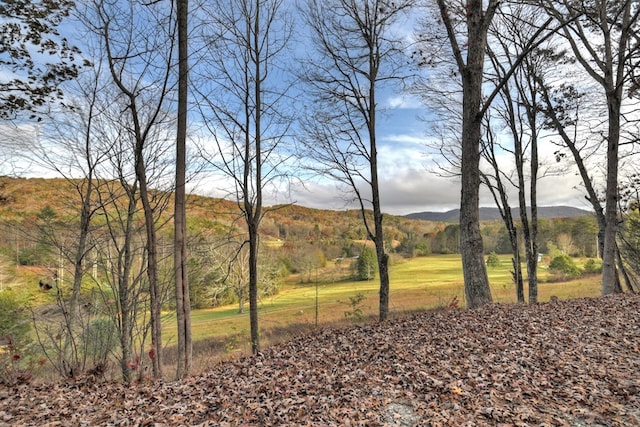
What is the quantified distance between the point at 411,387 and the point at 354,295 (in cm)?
1290

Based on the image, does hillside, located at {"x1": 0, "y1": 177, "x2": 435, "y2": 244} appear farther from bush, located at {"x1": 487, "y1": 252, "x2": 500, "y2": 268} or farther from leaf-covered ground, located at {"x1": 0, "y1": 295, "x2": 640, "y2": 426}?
bush, located at {"x1": 487, "y1": 252, "x2": 500, "y2": 268}

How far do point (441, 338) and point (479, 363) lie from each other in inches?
37.3

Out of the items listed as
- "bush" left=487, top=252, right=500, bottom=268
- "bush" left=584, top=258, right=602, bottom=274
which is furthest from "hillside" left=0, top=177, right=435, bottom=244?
"bush" left=584, top=258, right=602, bottom=274

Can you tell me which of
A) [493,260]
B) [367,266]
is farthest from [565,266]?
[367,266]

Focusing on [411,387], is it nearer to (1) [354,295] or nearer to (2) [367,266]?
(1) [354,295]

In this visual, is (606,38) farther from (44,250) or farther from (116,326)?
(44,250)

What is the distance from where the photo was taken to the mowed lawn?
1952cm

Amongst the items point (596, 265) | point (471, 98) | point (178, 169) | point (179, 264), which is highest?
point (471, 98)

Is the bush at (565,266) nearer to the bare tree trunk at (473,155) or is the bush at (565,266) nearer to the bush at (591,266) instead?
the bush at (591,266)

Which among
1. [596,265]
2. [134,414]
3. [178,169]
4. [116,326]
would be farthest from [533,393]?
[596,265]

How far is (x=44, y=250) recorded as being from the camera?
817cm

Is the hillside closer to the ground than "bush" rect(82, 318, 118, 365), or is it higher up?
higher up

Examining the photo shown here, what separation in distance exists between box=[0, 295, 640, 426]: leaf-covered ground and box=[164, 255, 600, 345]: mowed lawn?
971 cm

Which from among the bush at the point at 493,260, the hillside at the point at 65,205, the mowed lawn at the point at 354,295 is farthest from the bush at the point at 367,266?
the hillside at the point at 65,205
